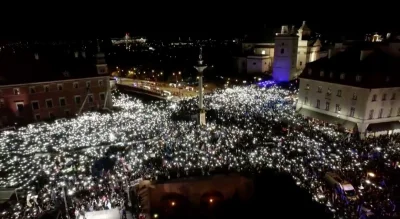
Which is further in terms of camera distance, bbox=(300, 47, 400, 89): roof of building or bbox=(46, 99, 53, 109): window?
bbox=(46, 99, 53, 109): window

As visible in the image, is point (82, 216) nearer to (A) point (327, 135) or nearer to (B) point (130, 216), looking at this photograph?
(B) point (130, 216)

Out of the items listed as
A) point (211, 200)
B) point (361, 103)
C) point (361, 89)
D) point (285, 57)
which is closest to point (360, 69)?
point (361, 89)

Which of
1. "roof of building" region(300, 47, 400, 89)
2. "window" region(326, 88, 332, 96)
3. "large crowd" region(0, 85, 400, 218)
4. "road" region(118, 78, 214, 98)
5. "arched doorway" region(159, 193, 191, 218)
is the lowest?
"arched doorway" region(159, 193, 191, 218)

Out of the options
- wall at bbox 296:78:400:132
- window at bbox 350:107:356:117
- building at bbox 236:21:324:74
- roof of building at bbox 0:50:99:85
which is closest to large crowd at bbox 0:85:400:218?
window at bbox 350:107:356:117

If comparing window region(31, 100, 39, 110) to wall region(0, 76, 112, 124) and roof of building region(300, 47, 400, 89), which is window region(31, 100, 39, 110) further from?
roof of building region(300, 47, 400, 89)

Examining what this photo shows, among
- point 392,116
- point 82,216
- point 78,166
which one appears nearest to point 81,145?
point 78,166

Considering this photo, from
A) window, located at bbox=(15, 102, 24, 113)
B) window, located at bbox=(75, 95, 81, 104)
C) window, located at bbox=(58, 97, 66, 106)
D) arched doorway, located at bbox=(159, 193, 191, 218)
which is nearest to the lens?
arched doorway, located at bbox=(159, 193, 191, 218)

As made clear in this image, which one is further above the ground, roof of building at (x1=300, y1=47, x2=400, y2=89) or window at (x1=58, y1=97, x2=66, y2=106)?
roof of building at (x1=300, y1=47, x2=400, y2=89)
